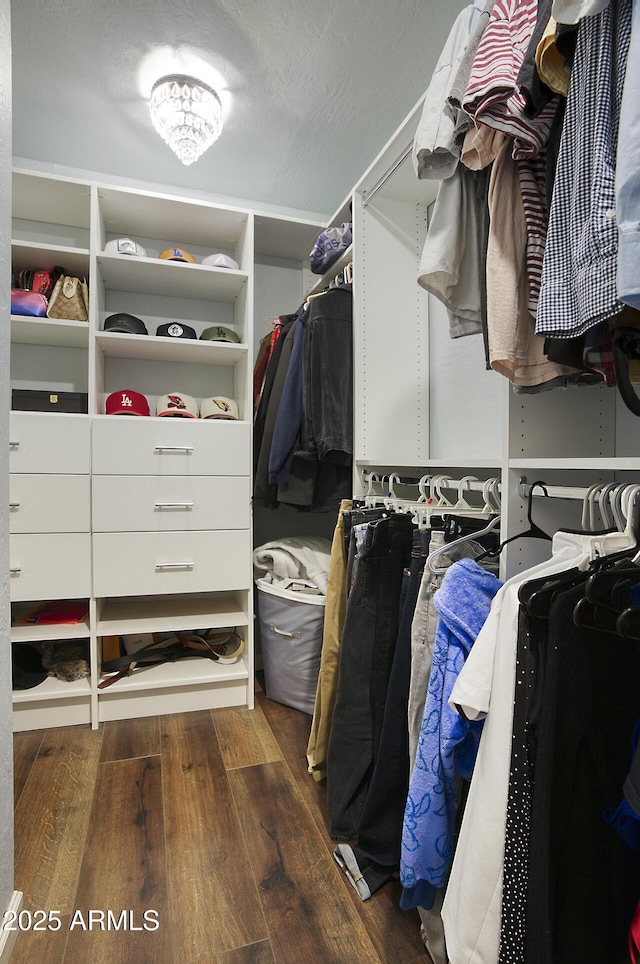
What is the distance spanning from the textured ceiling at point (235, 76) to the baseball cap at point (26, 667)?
7.19ft

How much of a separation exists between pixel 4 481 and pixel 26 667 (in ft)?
4.45

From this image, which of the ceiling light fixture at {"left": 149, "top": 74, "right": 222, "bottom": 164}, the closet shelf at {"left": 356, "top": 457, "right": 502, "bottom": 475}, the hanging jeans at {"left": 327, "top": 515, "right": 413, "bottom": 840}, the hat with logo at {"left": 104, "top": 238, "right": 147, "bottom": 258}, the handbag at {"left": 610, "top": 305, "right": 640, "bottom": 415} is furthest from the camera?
the hat with logo at {"left": 104, "top": 238, "right": 147, "bottom": 258}

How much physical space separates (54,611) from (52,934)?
1.22 m

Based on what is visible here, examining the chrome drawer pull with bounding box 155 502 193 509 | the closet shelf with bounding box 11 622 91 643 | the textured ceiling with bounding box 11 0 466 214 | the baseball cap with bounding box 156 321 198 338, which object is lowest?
the closet shelf with bounding box 11 622 91 643

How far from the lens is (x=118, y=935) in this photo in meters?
1.05

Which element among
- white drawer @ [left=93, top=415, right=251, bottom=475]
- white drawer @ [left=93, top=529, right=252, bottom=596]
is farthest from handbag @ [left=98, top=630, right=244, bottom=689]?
white drawer @ [left=93, top=415, right=251, bottom=475]

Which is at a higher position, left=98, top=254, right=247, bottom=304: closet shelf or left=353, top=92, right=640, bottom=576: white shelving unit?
left=98, top=254, right=247, bottom=304: closet shelf

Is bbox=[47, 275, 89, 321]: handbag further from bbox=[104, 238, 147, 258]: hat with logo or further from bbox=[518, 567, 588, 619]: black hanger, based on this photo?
Answer: bbox=[518, 567, 588, 619]: black hanger

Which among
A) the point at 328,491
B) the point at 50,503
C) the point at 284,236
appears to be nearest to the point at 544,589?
the point at 328,491

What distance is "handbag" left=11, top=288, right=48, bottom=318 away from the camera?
1903 mm

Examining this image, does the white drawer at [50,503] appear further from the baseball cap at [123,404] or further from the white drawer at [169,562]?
the baseball cap at [123,404]

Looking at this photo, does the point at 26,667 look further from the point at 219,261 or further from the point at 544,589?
the point at 544,589

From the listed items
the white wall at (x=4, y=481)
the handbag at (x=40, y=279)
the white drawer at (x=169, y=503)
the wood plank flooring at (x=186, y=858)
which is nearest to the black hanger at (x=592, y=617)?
the wood plank flooring at (x=186, y=858)

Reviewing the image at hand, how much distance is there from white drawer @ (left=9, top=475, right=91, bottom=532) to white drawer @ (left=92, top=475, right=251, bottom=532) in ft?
0.16
